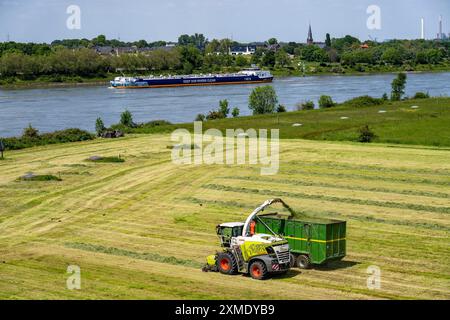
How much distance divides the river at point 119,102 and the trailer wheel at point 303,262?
6323 cm

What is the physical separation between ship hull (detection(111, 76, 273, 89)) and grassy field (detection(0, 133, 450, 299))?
117611 millimetres

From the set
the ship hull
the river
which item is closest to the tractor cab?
the river

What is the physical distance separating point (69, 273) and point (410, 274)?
469 inches

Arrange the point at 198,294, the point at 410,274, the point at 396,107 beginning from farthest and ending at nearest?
the point at 396,107 < the point at 410,274 < the point at 198,294

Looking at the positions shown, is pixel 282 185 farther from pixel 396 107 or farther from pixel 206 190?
pixel 396 107

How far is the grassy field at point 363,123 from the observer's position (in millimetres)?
65375

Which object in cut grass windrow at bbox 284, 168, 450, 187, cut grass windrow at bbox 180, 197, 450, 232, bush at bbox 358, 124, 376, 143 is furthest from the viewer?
bush at bbox 358, 124, 376, 143

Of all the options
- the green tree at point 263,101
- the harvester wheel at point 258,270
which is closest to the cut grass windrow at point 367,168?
the harvester wheel at point 258,270

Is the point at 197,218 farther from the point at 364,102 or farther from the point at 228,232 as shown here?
the point at 364,102

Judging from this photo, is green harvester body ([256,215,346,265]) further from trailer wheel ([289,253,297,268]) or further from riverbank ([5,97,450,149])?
riverbank ([5,97,450,149])

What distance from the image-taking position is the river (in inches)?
3945

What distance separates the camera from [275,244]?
975 inches

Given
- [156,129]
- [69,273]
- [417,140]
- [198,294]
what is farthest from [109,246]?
[156,129]

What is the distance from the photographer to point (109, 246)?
31.2 metres
